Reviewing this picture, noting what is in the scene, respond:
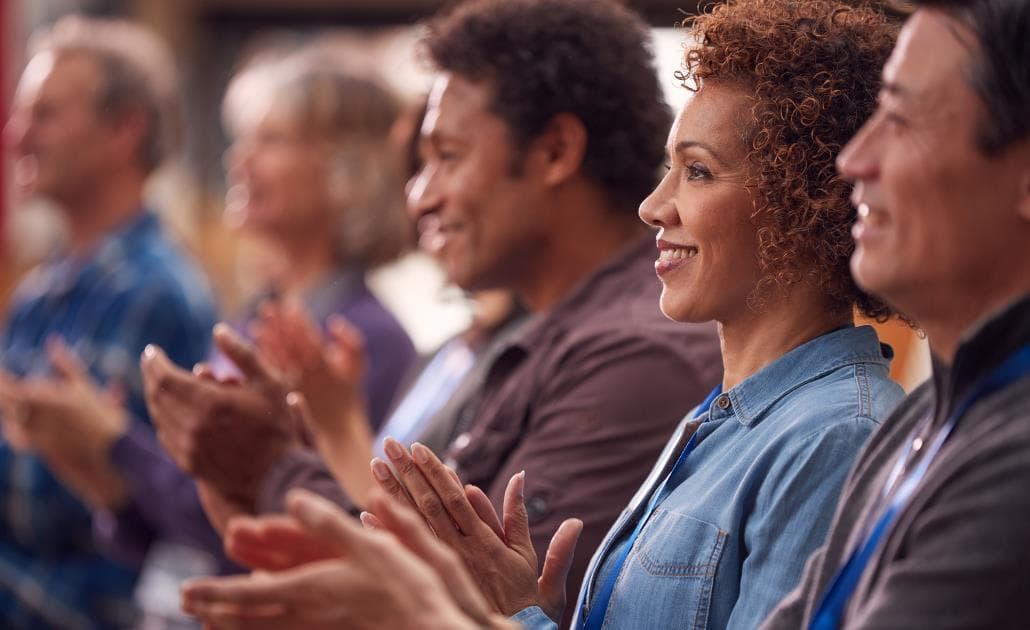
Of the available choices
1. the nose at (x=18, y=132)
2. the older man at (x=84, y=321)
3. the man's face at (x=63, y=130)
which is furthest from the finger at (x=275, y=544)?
the nose at (x=18, y=132)

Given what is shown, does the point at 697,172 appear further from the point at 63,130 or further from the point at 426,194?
the point at 63,130

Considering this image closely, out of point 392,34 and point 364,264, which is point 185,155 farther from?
point 364,264

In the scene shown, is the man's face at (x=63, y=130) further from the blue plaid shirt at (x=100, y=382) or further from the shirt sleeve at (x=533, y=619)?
the shirt sleeve at (x=533, y=619)

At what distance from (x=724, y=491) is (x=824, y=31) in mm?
475

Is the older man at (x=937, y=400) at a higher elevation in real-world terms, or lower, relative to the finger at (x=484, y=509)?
higher

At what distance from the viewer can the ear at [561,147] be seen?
6.51ft

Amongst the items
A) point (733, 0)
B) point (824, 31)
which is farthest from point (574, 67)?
point (824, 31)

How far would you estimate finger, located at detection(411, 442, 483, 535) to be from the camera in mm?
1321

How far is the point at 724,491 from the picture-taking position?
4.19 ft

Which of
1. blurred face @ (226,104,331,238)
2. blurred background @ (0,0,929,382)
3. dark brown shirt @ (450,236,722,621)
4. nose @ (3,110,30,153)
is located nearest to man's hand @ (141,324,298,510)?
dark brown shirt @ (450,236,722,621)

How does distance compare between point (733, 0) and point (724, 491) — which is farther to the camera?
point (733, 0)

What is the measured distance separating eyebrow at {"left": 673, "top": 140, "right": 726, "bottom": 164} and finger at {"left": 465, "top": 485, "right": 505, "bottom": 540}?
1.30 feet

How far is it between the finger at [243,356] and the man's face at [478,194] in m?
0.30

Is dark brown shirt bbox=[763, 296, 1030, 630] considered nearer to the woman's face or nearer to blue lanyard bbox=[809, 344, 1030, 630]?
blue lanyard bbox=[809, 344, 1030, 630]
